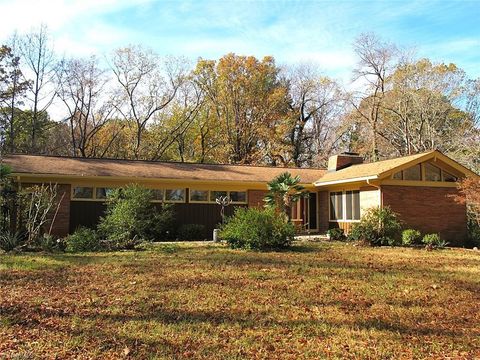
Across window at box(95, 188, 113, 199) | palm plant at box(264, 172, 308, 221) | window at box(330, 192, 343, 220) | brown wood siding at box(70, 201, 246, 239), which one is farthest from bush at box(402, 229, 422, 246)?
window at box(95, 188, 113, 199)

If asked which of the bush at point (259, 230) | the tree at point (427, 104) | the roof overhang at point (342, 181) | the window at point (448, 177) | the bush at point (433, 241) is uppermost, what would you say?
the tree at point (427, 104)

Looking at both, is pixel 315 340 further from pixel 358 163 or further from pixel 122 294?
pixel 358 163

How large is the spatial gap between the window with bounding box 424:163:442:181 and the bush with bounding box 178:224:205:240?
10160 mm

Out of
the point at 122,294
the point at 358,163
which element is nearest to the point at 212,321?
the point at 122,294

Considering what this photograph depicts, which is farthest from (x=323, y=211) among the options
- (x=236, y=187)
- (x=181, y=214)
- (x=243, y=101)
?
(x=243, y=101)

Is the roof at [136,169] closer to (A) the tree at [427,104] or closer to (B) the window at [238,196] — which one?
(B) the window at [238,196]

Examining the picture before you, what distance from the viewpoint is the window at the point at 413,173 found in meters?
18.3

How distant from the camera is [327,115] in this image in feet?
127

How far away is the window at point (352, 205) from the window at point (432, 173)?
303cm

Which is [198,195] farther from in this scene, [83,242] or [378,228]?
[378,228]

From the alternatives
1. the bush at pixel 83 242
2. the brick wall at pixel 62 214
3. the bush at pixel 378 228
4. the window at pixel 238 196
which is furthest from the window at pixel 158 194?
the bush at pixel 378 228

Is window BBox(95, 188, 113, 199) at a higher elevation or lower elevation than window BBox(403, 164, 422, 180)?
lower

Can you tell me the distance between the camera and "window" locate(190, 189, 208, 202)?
19984mm

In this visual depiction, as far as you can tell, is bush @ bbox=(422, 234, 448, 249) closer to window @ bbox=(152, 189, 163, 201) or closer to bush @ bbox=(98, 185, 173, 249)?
bush @ bbox=(98, 185, 173, 249)
